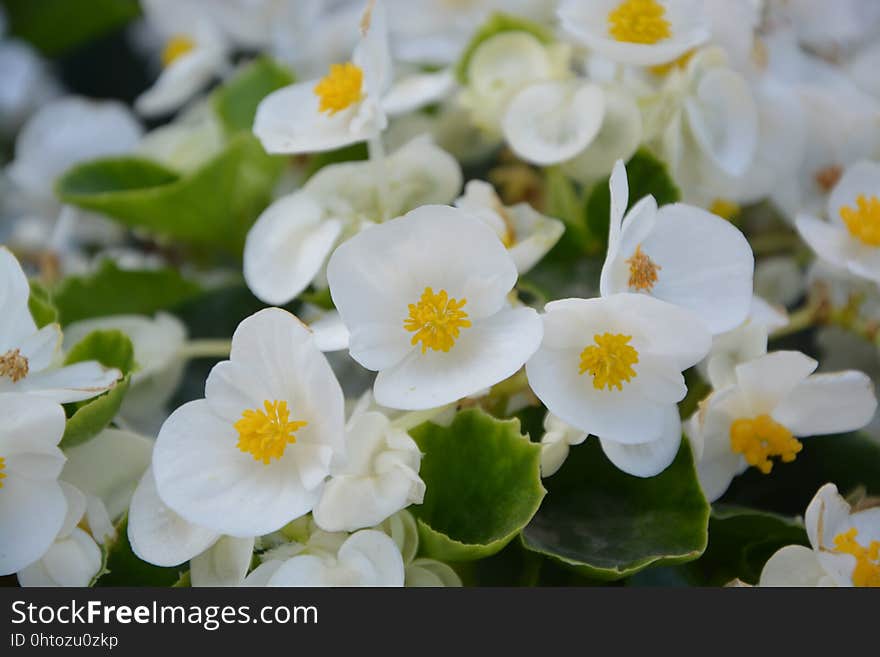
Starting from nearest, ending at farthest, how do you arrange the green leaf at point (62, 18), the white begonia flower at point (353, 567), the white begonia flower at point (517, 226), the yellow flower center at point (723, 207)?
the white begonia flower at point (353, 567)
the white begonia flower at point (517, 226)
the yellow flower center at point (723, 207)
the green leaf at point (62, 18)

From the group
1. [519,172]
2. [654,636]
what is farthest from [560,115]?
[654,636]

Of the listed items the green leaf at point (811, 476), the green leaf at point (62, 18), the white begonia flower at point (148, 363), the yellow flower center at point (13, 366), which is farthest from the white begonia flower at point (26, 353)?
the green leaf at point (62, 18)

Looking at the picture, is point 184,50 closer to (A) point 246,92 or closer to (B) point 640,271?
(A) point 246,92

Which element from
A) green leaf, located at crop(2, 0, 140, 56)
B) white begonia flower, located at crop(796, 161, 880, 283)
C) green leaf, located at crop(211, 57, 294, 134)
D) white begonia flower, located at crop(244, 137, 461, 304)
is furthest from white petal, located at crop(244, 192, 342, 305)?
green leaf, located at crop(2, 0, 140, 56)

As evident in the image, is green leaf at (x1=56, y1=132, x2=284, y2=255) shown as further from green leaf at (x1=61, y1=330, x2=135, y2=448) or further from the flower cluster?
green leaf at (x1=61, y1=330, x2=135, y2=448)

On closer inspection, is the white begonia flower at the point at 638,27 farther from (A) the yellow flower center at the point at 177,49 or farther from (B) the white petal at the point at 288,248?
(A) the yellow flower center at the point at 177,49

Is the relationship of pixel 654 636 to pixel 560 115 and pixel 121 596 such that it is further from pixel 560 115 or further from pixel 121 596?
pixel 560 115

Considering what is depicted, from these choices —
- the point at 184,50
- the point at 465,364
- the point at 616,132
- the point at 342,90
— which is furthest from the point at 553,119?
the point at 184,50
